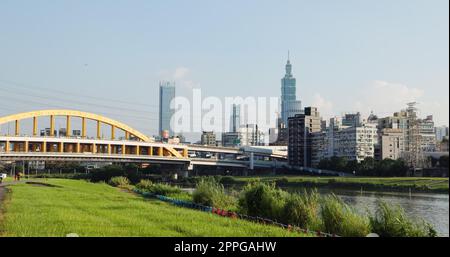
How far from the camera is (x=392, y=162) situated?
1784 inches

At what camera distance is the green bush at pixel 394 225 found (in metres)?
10.6

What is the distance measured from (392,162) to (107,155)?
29.7 metres

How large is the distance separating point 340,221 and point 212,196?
6.46 meters

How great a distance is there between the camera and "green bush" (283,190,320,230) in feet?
41.7

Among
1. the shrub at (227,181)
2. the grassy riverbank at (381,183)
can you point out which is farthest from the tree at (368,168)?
the shrub at (227,181)

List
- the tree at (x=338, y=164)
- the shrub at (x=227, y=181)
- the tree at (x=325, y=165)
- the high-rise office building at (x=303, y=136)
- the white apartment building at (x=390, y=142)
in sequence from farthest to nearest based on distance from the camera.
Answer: the high-rise office building at (x=303, y=136) → the tree at (x=325, y=165) → the white apartment building at (x=390, y=142) → the tree at (x=338, y=164) → the shrub at (x=227, y=181)

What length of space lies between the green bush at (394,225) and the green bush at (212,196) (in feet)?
20.3

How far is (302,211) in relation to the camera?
1287 cm

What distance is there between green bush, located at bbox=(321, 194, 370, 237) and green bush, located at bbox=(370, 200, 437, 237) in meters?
0.31

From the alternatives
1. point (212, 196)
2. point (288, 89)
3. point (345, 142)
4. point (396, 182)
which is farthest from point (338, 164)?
point (212, 196)

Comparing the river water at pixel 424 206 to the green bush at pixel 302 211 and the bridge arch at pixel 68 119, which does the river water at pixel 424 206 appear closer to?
the green bush at pixel 302 211
